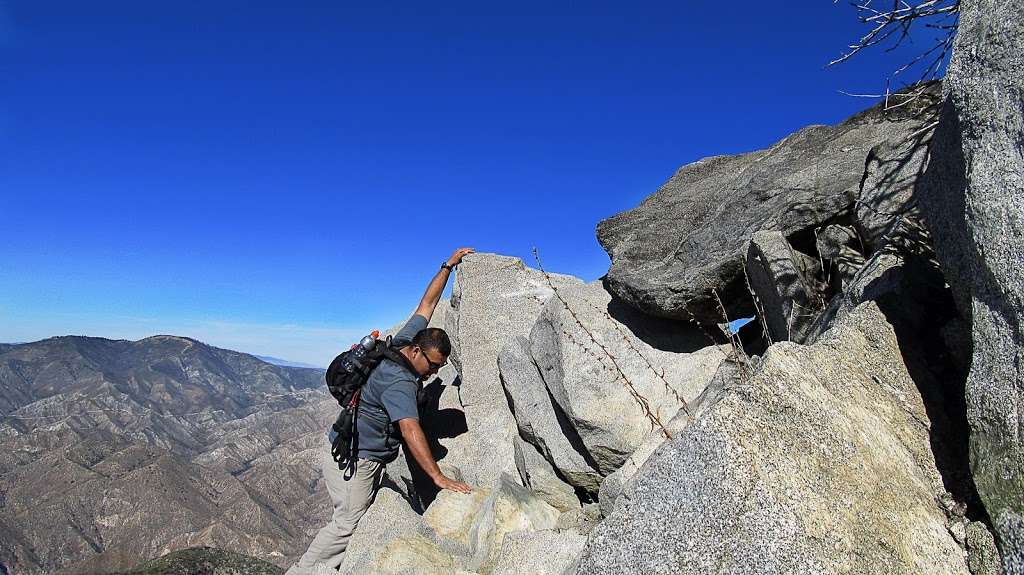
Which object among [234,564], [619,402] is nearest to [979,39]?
[619,402]

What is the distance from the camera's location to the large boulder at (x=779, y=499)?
3.07 metres

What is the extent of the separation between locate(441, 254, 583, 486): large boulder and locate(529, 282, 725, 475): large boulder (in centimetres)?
155

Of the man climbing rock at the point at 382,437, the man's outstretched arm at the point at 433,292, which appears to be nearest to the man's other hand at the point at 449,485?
the man climbing rock at the point at 382,437

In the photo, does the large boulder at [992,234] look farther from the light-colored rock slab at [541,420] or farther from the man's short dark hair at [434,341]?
the man's short dark hair at [434,341]

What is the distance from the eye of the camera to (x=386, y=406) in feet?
29.3

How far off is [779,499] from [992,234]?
2.03 m

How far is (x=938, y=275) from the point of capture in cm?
514

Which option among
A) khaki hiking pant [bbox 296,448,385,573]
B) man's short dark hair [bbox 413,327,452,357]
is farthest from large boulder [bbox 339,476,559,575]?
man's short dark hair [bbox 413,327,452,357]

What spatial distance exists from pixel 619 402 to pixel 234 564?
49.1ft

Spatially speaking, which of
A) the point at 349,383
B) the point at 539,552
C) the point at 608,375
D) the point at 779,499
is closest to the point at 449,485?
the point at 349,383

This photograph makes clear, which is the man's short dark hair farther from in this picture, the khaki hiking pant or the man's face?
the khaki hiking pant

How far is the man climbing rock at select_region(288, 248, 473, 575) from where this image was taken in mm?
8797

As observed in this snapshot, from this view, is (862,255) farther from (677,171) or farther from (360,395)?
(360,395)

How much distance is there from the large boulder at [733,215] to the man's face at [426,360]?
10.0 ft
